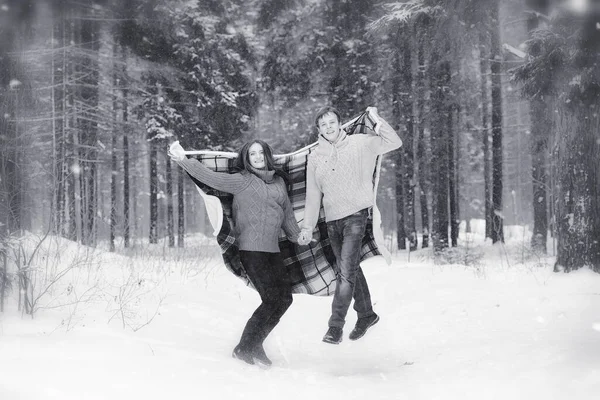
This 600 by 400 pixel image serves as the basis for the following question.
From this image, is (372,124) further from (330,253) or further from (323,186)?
(330,253)

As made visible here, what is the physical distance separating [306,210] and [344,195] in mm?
439

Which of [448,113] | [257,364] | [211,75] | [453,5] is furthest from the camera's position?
[211,75]

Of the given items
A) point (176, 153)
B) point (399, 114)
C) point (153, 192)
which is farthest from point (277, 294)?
point (153, 192)

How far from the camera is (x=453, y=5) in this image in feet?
29.8

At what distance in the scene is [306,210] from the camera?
17.4 ft

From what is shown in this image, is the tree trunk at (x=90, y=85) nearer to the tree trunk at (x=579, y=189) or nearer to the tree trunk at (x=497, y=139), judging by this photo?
the tree trunk at (x=579, y=189)

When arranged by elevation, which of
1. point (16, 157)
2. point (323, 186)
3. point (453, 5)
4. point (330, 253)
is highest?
point (453, 5)

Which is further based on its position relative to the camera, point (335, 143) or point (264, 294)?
point (335, 143)

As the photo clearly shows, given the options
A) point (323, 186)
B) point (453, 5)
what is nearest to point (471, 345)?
point (323, 186)

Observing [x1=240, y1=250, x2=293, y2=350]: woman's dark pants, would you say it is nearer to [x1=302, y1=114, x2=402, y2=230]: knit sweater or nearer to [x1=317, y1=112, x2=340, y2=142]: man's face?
[x1=302, y1=114, x2=402, y2=230]: knit sweater

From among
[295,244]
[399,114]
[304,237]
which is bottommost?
[295,244]

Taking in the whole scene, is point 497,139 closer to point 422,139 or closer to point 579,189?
point 422,139

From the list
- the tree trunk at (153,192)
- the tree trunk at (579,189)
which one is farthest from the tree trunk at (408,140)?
the tree trunk at (153,192)

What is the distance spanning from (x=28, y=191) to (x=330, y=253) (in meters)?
3.48
